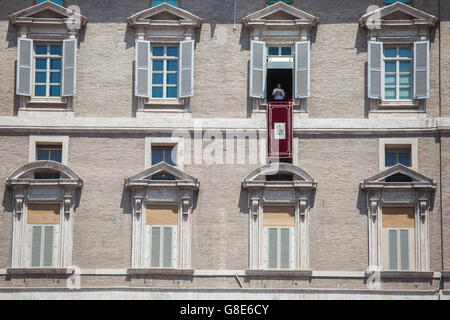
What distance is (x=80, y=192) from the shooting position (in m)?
51.7

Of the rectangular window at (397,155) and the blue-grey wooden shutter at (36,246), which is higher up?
the rectangular window at (397,155)

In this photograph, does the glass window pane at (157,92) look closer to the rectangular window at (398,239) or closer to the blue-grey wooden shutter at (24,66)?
the blue-grey wooden shutter at (24,66)

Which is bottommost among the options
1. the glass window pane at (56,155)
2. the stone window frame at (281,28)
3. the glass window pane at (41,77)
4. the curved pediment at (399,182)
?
the curved pediment at (399,182)

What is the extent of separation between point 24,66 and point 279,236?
10.8m

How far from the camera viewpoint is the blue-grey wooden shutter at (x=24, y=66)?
52.2 meters

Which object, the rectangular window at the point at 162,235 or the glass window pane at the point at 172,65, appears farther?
the glass window pane at the point at 172,65

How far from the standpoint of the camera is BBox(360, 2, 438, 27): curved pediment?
52.2 metres

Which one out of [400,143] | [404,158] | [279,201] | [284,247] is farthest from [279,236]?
[400,143]

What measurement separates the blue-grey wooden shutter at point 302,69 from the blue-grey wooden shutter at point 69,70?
781 centimetres

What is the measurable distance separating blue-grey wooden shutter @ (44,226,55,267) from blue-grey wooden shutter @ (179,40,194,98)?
6.58 metres

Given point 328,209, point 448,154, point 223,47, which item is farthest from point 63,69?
point 448,154

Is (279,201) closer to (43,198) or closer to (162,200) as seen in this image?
(162,200)

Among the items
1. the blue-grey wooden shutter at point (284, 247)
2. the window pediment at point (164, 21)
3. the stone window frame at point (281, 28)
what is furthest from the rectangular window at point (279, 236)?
the window pediment at point (164, 21)

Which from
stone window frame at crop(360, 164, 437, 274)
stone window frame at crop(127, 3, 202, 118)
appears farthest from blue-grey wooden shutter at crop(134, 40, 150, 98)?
stone window frame at crop(360, 164, 437, 274)
